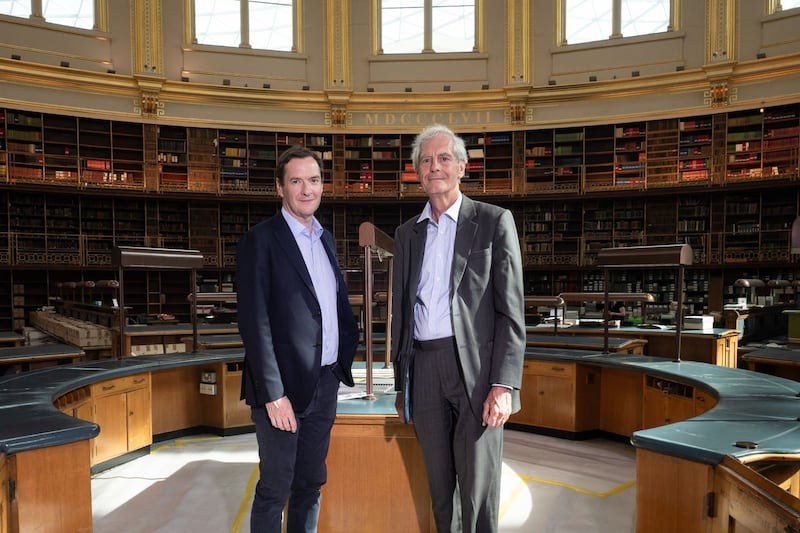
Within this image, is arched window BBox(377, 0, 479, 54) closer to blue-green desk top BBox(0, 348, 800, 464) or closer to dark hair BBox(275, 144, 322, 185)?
blue-green desk top BBox(0, 348, 800, 464)

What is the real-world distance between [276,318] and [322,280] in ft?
0.72

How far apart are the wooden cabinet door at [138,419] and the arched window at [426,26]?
10.5 m

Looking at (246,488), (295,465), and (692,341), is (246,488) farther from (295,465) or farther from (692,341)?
(692,341)

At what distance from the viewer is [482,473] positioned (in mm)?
1731

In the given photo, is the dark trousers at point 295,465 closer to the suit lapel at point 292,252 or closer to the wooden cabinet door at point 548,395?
the suit lapel at point 292,252

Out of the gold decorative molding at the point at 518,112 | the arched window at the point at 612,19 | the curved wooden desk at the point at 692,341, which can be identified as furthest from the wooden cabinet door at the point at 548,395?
the arched window at the point at 612,19

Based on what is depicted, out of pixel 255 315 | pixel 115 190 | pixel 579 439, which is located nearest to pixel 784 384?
pixel 579 439

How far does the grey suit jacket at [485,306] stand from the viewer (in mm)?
1701

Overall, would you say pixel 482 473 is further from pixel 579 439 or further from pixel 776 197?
pixel 776 197

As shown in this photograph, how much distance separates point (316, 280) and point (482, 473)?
800mm

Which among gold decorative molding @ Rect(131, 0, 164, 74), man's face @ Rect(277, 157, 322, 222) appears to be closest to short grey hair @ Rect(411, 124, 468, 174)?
man's face @ Rect(277, 157, 322, 222)

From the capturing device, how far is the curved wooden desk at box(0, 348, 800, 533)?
1.87 m

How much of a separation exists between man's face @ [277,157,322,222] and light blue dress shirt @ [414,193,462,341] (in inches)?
15.2

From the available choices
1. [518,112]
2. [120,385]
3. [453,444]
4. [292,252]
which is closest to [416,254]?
[292,252]
